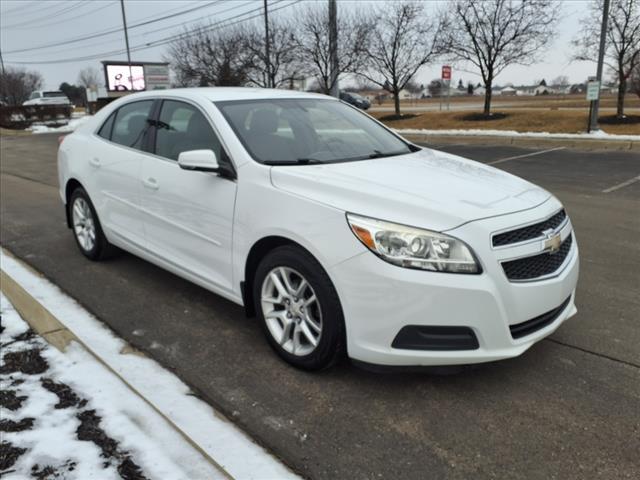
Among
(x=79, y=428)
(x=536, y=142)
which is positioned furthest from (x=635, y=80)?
(x=79, y=428)

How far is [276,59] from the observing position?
24.1 metres

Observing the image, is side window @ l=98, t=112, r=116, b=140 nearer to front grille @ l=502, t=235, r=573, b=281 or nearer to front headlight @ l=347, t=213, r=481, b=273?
front headlight @ l=347, t=213, r=481, b=273

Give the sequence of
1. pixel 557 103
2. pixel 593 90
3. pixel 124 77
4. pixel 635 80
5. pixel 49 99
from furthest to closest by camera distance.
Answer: pixel 49 99, pixel 124 77, pixel 557 103, pixel 635 80, pixel 593 90

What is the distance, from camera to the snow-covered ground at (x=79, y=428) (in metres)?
2.26

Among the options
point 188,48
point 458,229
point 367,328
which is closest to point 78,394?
point 367,328

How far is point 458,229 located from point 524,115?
18215 mm

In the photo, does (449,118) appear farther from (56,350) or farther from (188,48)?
(56,350)

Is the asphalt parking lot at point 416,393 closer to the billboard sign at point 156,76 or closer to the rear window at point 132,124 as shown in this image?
the rear window at point 132,124

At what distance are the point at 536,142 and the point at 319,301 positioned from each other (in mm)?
13344

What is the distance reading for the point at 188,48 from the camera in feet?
101

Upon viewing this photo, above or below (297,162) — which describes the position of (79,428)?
below

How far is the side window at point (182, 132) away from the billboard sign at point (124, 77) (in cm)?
3592

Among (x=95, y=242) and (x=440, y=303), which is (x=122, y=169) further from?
(x=440, y=303)

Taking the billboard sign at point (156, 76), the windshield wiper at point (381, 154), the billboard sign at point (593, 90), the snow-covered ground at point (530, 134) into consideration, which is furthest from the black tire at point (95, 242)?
the billboard sign at point (156, 76)
